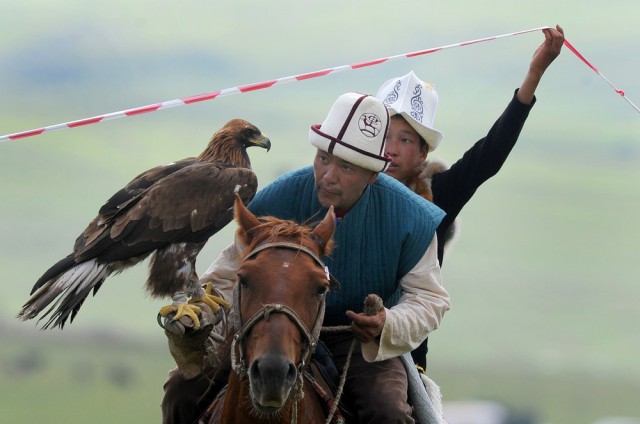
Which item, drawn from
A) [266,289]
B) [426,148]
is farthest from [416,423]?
[426,148]

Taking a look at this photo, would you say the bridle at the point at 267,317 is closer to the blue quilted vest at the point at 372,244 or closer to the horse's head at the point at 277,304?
the horse's head at the point at 277,304

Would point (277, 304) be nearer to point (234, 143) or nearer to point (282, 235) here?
point (282, 235)

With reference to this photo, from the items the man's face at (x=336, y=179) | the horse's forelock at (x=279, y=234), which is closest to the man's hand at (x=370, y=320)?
the horse's forelock at (x=279, y=234)

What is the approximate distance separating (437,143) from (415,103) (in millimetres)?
285

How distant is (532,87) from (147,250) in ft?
8.32

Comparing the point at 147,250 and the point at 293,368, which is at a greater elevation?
the point at 293,368

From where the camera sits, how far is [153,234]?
5602 millimetres

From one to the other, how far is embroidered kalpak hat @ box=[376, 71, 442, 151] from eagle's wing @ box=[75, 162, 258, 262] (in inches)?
45.6

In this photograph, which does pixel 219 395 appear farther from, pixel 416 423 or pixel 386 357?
pixel 416 423

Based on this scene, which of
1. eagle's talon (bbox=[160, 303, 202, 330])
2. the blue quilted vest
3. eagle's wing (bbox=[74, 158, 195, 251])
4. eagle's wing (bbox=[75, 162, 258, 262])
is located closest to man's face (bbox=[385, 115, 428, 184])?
eagle's wing (bbox=[75, 162, 258, 262])

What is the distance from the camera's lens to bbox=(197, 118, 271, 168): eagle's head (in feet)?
21.1

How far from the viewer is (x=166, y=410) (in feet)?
15.5

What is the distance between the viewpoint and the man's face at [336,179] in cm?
472

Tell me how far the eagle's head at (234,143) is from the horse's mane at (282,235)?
2281 millimetres
